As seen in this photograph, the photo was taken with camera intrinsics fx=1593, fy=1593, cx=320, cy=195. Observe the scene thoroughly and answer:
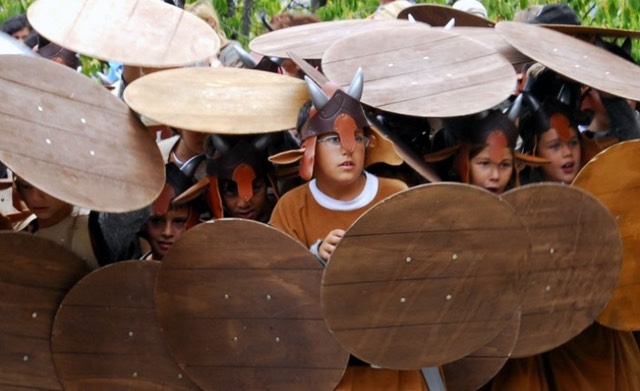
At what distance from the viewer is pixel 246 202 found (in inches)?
276

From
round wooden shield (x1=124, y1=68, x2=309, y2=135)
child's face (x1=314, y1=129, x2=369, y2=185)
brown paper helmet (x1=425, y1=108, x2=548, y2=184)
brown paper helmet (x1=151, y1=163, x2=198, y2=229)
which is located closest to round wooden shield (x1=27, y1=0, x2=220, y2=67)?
round wooden shield (x1=124, y1=68, x2=309, y2=135)

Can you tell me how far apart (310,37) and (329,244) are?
5.35 feet

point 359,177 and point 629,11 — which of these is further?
point 629,11

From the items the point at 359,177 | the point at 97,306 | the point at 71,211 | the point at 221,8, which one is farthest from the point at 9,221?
the point at 221,8

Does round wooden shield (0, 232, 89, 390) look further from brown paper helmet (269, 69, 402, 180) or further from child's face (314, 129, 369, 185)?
child's face (314, 129, 369, 185)

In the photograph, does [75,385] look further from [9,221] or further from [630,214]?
[630,214]

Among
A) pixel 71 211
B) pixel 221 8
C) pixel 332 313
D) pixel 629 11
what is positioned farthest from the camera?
pixel 221 8

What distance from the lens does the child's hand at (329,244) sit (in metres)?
6.18

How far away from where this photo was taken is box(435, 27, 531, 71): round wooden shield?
7379 mm

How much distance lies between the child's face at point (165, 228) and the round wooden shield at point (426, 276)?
141cm

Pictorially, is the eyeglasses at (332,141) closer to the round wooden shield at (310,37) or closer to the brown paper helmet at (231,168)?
the brown paper helmet at (231,168)

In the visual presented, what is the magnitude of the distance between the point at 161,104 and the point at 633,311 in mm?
2187

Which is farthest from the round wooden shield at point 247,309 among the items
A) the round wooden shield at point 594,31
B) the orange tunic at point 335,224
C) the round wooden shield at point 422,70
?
the round wooden shield at point 594,31

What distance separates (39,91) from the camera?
20.7ft
